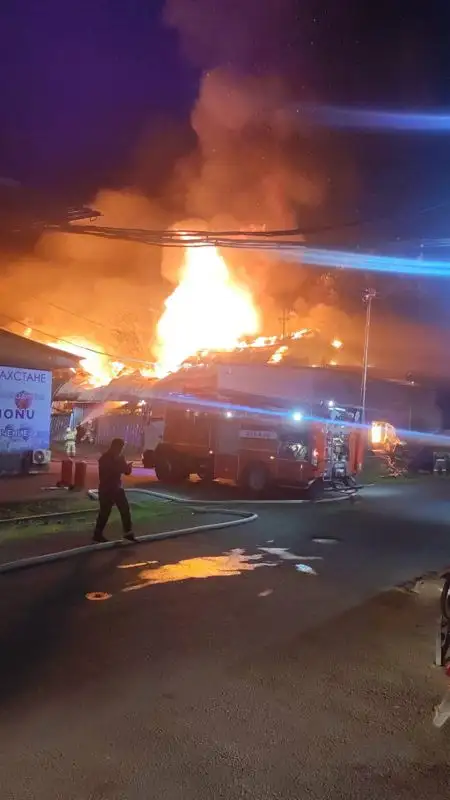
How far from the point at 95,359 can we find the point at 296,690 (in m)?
47.5

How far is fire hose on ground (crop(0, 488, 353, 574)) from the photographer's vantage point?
27.4 feet

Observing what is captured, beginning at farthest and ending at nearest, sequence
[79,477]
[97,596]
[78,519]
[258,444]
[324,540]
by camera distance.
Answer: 1. [258,444]
2. [79,477]
3. [78,519]
4. [324,540]
5. [97,596]

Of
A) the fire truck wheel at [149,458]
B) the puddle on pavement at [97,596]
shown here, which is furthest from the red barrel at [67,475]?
the puddle on pavement at [97,596]

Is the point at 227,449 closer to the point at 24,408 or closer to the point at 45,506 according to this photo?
the point at 24,408

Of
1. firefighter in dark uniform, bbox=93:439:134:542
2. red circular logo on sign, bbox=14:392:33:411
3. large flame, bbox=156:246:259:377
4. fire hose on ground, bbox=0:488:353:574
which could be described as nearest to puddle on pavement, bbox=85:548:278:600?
fire hose on ground, bbox=0:488:353:574

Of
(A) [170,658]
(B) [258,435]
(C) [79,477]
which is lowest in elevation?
(A) [170,658]

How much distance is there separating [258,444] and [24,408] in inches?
245

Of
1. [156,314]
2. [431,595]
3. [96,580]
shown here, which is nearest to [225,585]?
[96,580]

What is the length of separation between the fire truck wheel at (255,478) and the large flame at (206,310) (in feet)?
93.2

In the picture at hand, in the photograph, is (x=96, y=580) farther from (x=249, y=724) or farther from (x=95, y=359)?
(x=95, y=359)

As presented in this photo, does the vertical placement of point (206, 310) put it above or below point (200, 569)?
above

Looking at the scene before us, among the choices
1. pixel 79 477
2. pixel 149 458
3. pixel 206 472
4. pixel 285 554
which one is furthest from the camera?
pixel 149 458

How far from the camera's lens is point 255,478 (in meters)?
17.4

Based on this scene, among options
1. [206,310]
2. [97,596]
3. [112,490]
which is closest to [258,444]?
[112,490]
